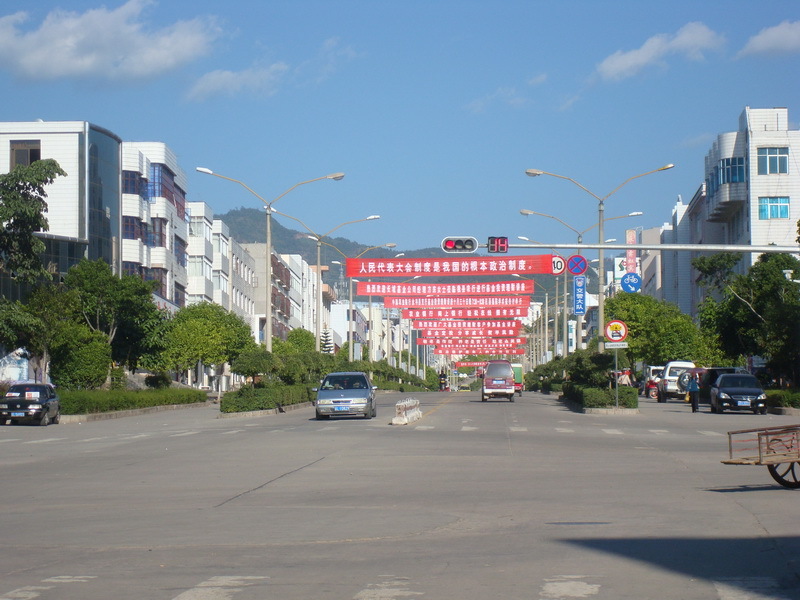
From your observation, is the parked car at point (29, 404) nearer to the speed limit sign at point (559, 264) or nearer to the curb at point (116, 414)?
the curb at point (116, 414)

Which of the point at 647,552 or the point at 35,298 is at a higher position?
the point at 35,298

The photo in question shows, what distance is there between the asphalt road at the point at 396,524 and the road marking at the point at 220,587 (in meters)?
0.03

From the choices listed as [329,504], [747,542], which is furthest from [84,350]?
[747,542]

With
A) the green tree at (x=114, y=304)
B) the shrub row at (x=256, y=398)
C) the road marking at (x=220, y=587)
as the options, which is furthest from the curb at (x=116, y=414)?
the road marking at (x=220, y=587)

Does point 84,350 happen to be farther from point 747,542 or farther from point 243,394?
point 747,542

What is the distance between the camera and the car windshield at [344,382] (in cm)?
3750

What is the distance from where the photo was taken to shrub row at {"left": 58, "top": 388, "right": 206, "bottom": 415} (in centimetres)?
4116

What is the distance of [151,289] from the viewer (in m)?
54.6

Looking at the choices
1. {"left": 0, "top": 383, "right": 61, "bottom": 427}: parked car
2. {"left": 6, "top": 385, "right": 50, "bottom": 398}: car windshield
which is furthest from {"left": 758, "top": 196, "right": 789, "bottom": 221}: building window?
{"left": 6, "top": 385, "right": 50, "bottom": 398}: car windshield

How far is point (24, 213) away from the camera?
41406 mm

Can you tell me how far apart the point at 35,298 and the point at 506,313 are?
3635 centimetres

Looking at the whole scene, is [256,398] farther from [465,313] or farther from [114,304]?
[465,313]

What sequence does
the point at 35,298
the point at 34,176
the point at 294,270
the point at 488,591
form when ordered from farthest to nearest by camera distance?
the point at 294,270 → the point at 35,298 → the point at 34,176 → the point at 488,591

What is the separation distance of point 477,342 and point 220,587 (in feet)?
322
